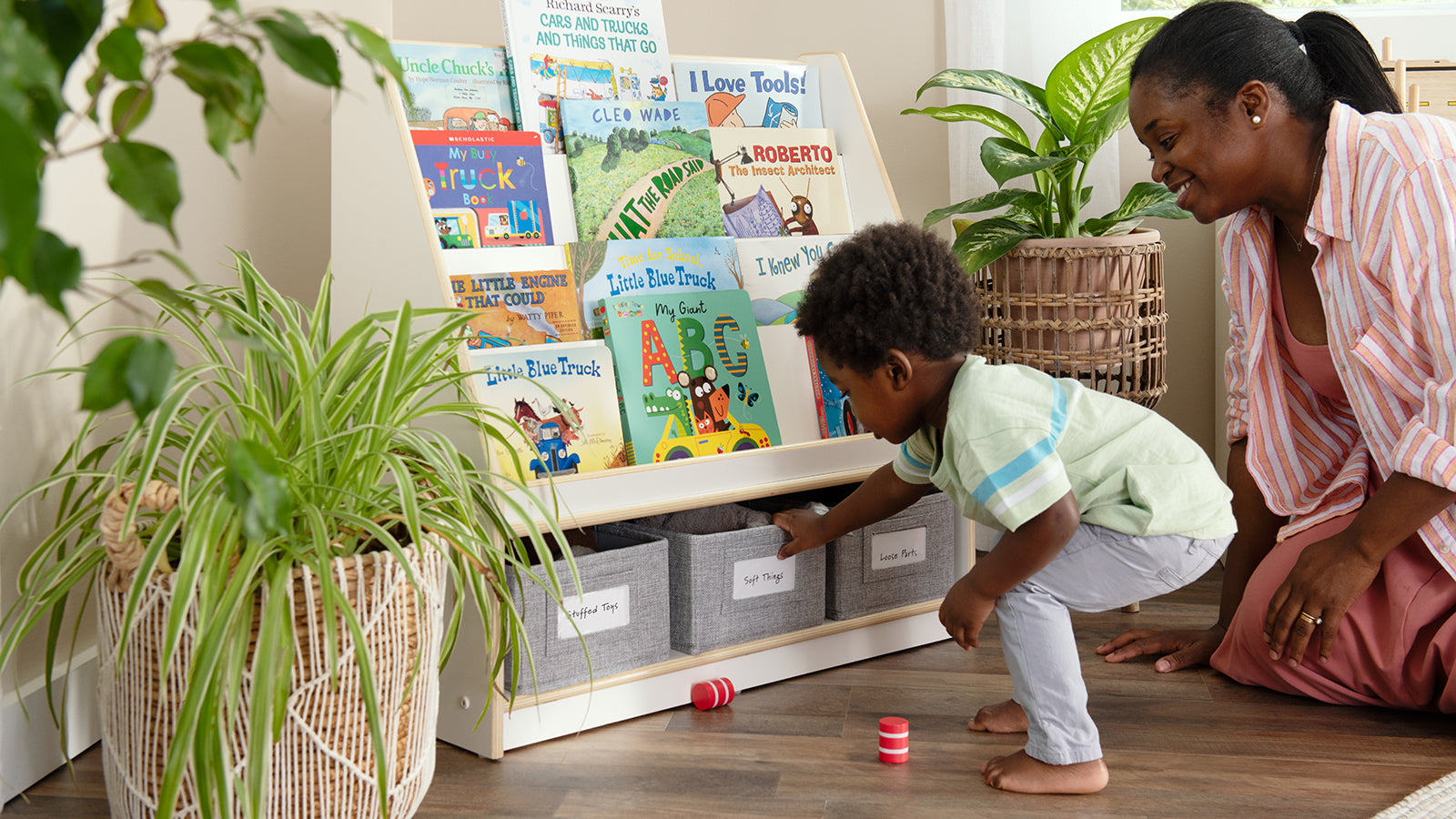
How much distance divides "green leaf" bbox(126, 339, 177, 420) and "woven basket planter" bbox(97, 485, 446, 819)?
534 millimetres

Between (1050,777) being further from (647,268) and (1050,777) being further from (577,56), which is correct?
(577,56)

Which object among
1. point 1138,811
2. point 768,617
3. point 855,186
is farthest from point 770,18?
point 1138,811

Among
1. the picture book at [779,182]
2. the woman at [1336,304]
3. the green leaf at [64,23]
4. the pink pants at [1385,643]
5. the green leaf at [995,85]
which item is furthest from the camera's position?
the green leaf at [995,85]

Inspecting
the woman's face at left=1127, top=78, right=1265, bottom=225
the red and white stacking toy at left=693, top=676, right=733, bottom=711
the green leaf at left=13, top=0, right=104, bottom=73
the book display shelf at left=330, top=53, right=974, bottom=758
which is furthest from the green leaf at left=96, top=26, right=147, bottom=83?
the woman's face at left=1127, top=78, right=1265, bottom=225

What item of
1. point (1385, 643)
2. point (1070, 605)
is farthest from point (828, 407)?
Answer: point (1385, 643)

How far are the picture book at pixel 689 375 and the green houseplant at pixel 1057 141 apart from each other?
1.38 feet

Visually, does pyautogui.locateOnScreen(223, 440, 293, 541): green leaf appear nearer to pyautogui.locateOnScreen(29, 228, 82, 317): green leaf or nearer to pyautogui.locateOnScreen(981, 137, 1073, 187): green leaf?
pyautogui.locateOnScreen(29, 228, 82, 317): green leaf

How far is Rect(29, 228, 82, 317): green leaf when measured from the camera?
40 cm

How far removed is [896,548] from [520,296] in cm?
68

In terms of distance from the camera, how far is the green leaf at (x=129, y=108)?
0.50 m

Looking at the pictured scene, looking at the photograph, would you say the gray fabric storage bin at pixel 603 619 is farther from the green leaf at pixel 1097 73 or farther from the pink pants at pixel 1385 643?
the green leaf at pixel 1097 73

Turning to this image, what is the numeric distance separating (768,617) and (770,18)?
55.3 inches

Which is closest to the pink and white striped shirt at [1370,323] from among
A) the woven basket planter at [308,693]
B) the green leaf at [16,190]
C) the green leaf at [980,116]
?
the green leaf at [980,116]

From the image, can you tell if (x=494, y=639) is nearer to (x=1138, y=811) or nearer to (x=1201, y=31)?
(x=1138, y=811)
